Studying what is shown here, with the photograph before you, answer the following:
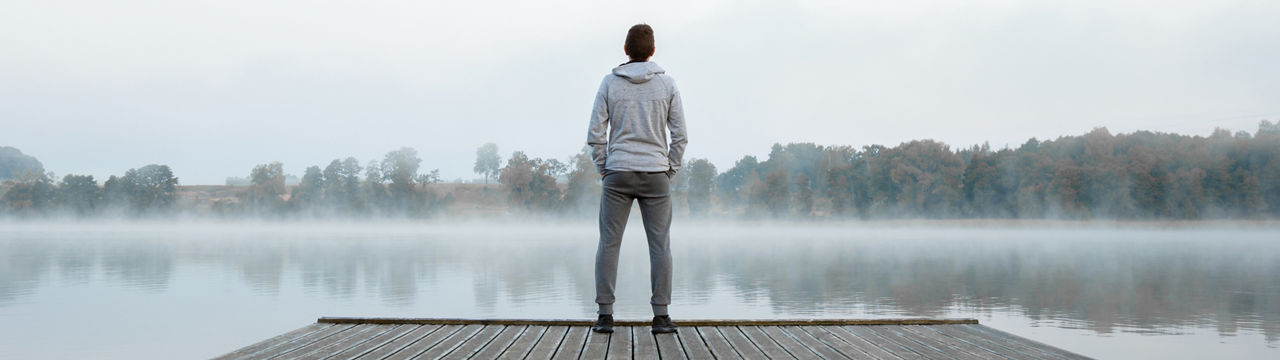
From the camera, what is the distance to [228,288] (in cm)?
1431

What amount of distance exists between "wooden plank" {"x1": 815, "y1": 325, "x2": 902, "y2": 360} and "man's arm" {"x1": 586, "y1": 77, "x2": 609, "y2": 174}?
1.62 metres

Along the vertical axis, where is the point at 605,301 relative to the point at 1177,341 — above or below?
above

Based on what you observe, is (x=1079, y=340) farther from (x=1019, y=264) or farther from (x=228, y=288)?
(x=1019, y=264)

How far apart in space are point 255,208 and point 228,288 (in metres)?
77.2

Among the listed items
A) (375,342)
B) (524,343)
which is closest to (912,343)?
(524,343)

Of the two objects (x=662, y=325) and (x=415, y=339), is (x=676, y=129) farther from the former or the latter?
(x=415, y=339)

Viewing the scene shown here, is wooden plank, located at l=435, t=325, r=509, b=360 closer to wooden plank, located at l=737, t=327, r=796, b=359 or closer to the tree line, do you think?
wooden plank, located at l=737, t=327, r=796, b=359

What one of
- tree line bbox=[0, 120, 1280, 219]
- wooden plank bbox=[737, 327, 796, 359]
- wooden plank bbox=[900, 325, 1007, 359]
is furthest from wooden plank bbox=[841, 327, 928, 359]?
tree line bbox=[0, 120, 1280, 219]

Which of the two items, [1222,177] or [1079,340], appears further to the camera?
[1222,177]

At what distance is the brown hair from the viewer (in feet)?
16.0

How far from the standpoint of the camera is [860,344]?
15.1ft

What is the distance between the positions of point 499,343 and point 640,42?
180cm

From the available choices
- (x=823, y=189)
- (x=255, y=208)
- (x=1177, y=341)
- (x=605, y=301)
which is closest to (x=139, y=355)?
(x=605, y=301)

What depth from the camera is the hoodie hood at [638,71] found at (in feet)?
15.8
